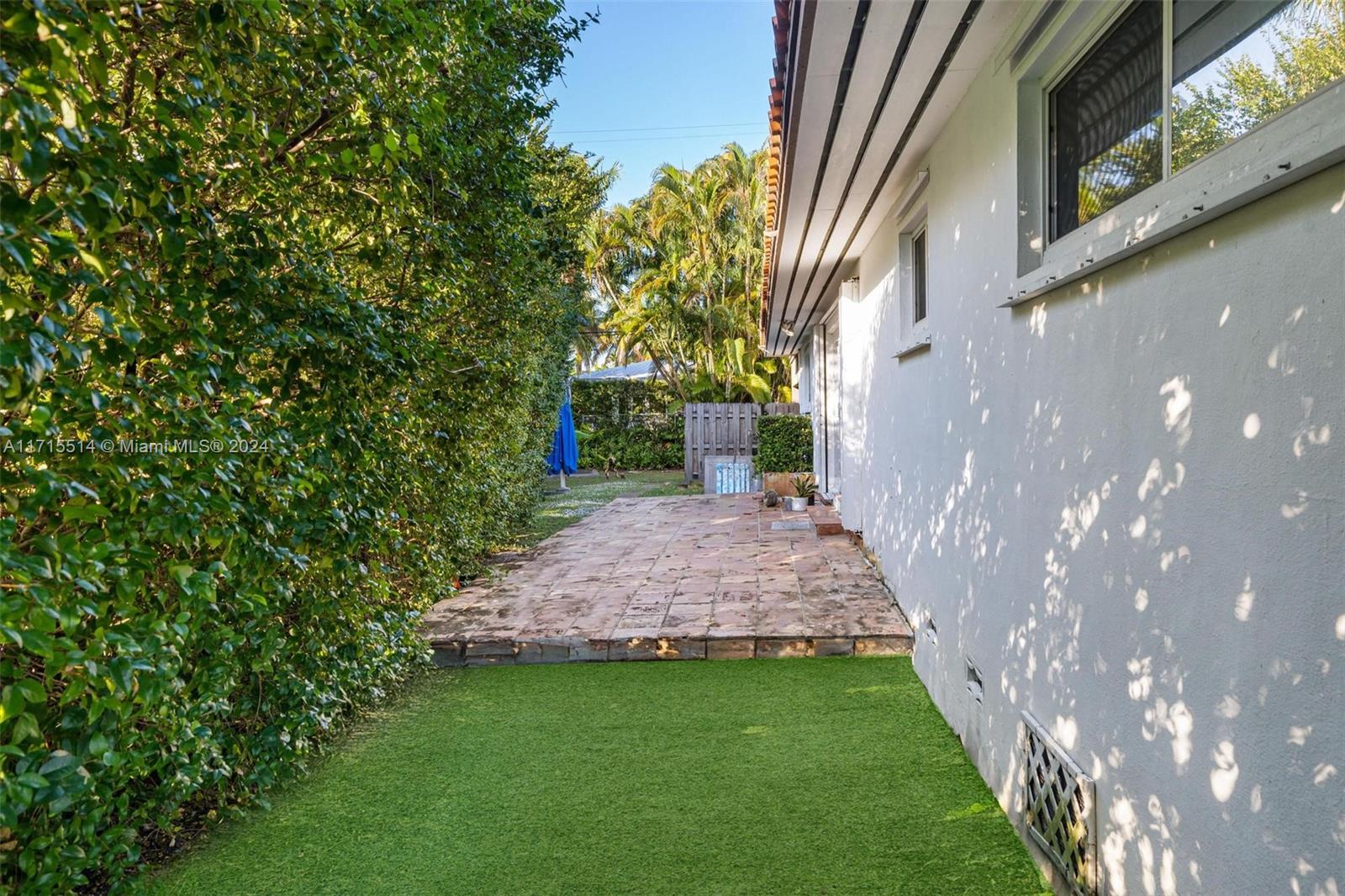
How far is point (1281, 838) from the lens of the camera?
1.56m

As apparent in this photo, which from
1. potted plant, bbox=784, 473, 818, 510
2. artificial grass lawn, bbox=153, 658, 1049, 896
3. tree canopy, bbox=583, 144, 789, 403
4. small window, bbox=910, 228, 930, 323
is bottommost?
artificial grass lawn, bbox=153, 658, 1049, 896

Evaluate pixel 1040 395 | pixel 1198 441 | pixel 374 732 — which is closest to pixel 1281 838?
pixel 1198 441

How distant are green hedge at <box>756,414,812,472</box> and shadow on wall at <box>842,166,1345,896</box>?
11.8m

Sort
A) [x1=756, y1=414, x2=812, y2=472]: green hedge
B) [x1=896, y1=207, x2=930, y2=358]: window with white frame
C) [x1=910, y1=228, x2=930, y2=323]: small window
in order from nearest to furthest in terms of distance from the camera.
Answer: [x1=896, y1=207, x2=930, y2=358]: window with white frame < [x1=910, y1=228, x2=930, y2=323]: small window < [x1=756, y1=414, x2=812, y2=472]: green hedge

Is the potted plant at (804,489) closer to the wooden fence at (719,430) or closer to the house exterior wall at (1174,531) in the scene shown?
the wooden fence at (719,430)

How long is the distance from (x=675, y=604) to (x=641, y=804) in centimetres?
301

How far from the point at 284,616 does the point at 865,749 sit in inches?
113

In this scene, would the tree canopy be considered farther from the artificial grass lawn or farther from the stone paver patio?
the artificial grass lawn

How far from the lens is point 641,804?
3535 mm

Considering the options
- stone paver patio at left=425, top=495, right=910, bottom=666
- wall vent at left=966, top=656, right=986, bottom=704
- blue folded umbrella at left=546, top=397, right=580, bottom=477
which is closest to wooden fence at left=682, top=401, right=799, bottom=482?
blue folded umbrella at left=546, top=397, right=580, bottom=477

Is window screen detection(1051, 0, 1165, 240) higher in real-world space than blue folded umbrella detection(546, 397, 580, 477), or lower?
higher

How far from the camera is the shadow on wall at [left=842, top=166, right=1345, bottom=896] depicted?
4.80 ft

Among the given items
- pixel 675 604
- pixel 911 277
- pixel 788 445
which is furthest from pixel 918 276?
pixel 788 445

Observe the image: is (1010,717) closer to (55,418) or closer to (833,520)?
(55,418)
